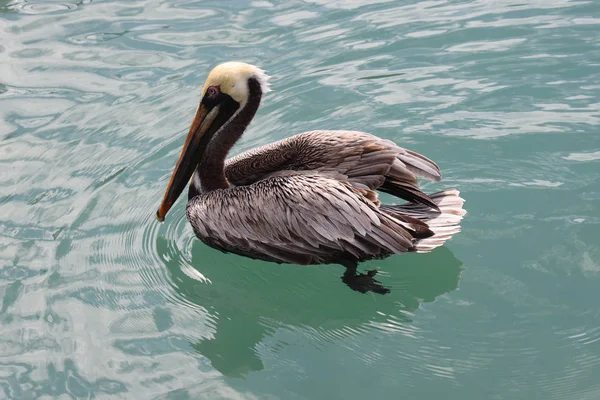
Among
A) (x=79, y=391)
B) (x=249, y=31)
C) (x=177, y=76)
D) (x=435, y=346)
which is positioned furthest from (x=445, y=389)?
(x=249, y=31)

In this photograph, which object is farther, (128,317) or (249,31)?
(249,31)

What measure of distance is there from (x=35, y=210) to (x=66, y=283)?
96cm

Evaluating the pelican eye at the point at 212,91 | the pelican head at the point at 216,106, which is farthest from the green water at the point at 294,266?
the pelican eye at the point at 212,91

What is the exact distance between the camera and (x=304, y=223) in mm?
4633

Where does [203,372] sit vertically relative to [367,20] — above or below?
below

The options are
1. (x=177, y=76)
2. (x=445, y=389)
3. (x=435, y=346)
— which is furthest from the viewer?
(x=177, y=76)

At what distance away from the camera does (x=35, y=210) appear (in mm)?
5637

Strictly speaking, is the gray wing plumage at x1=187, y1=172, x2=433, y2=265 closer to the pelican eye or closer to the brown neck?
the brown neck

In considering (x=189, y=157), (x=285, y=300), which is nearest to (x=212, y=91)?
(x=189, y=157)

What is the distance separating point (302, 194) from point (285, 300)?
0.64 m

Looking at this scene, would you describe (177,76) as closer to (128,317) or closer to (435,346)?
(128,317)

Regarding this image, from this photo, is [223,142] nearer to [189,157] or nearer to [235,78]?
[189,157]

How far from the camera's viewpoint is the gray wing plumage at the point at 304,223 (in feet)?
14.9

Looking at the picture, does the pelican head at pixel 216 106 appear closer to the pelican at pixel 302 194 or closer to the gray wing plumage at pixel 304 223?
the pelican at pixel 302 194
